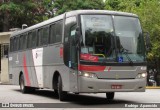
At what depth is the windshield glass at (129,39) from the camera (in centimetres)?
1445

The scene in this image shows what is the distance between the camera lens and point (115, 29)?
576 inches

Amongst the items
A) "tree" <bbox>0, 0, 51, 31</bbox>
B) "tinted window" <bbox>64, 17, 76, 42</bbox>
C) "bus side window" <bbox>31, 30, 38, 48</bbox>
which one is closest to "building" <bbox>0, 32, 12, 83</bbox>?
"tree" <bbox>0, 0, 51, 31</bbox>

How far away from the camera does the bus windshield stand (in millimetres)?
14195

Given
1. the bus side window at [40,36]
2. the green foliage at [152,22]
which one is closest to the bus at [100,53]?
the bus side window at [40,36]

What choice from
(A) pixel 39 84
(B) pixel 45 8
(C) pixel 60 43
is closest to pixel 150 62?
(B) pixel 45 8

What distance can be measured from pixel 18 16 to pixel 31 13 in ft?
4.58

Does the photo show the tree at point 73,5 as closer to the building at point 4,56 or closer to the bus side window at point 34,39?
the building at point 4,56

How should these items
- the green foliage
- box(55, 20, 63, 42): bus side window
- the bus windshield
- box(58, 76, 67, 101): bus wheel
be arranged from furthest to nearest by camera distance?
the green foliage < box(55, 20, 63, 42): bus side window < box(58, 76, 67, 101): bus wheel < the bus windshield

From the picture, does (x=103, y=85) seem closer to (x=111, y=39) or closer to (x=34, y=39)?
(x=111, y=39)

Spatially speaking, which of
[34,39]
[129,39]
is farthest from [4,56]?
[129,39]

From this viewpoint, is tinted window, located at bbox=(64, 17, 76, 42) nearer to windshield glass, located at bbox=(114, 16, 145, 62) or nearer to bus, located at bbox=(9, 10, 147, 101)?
bus, located at bbox=(9, 10, 147, 101)

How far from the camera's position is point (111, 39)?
14.4 m

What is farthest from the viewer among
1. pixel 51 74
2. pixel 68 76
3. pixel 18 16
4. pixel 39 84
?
pixel 18 16

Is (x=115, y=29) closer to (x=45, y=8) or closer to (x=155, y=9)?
(x=155, y=9)
